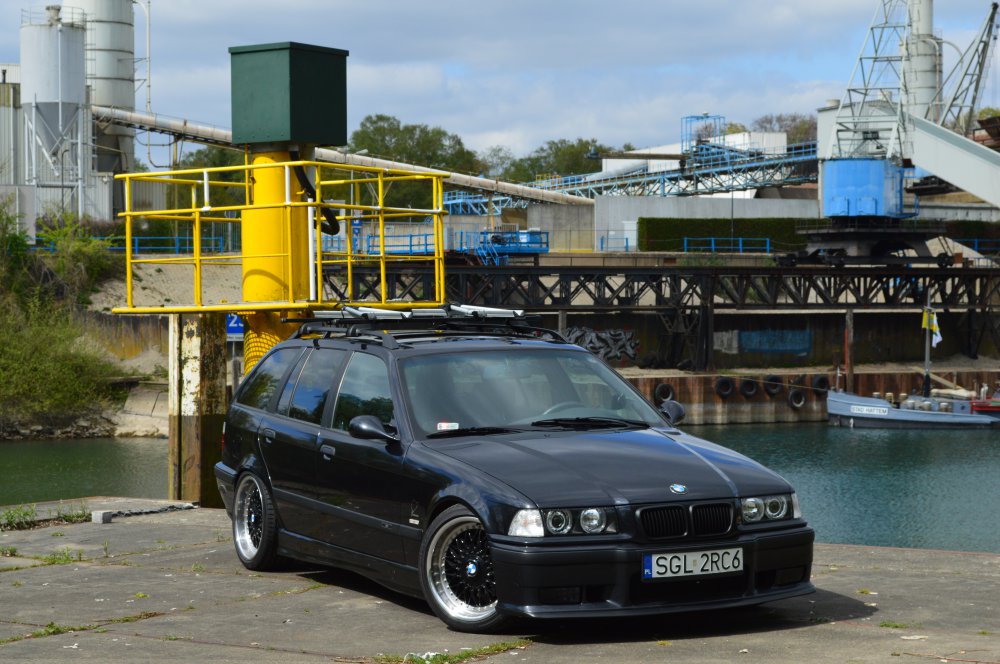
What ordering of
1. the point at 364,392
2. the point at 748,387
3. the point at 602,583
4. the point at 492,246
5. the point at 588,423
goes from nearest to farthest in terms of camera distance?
the point at 602,583
the point at 588,423
the point at 364,392
the point at 748,387
the point at 492,246

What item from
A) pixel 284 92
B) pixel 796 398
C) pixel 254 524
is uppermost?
pixel 284 92

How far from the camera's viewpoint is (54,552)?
10.1 meters

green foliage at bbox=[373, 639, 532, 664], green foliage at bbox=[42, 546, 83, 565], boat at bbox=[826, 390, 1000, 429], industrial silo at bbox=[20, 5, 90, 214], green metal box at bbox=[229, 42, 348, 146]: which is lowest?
boat at bbox=[826, 390, 1000, 429]

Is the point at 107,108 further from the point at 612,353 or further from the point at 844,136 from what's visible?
the point at 844,136

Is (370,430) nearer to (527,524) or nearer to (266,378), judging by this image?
(527,524)

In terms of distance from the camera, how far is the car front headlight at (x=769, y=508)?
6855 millimetres

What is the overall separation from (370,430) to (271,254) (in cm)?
513

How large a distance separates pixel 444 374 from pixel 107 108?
216 ft

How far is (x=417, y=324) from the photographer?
9.17 m

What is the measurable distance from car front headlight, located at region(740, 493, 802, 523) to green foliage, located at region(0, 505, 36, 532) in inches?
290

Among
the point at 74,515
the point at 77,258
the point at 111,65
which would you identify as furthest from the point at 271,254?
the point at 111,65

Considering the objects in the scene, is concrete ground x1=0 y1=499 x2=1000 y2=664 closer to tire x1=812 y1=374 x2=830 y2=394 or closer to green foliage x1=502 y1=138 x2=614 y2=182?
tire x1=812 y1=374 x2=830 y2=394

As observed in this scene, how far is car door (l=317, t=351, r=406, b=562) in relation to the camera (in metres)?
7.52

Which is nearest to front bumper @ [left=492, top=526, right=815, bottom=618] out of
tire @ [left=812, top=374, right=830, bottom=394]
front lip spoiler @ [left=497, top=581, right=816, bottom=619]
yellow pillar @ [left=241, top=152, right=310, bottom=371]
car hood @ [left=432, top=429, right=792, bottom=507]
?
front lip spoiler @ [left=497, top=581, right=816, bottom=619]
